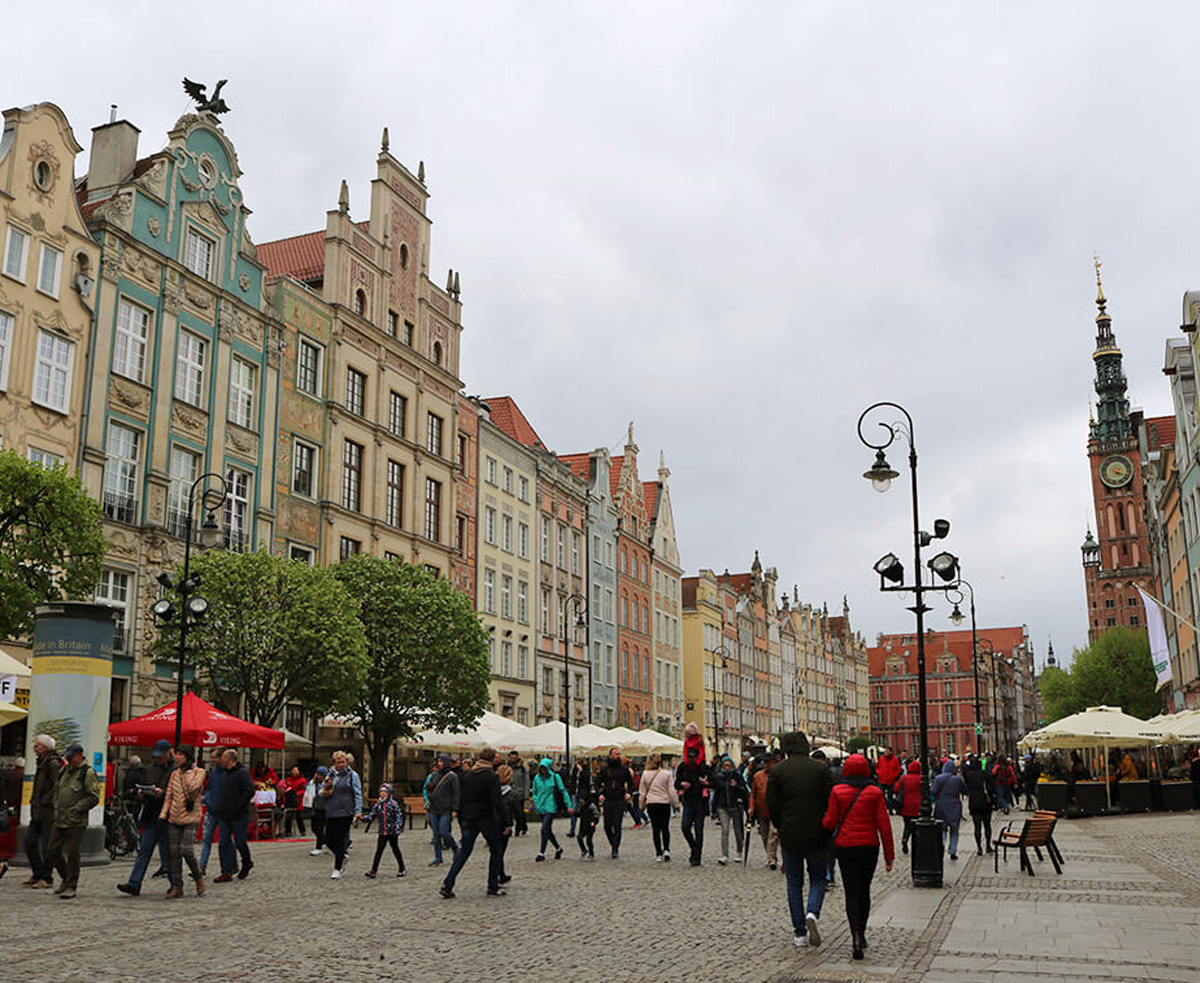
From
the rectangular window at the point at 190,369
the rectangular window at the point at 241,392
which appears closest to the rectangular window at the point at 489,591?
the rectangular window at the point at 241,392

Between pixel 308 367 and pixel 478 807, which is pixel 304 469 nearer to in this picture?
pixel 308 367

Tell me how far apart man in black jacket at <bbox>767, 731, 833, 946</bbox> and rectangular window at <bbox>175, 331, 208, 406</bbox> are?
2522 centimetres

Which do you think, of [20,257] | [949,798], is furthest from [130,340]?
[949,798]

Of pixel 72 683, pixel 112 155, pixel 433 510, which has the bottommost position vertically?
pixel 72 683

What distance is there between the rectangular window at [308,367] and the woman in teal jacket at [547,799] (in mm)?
18643

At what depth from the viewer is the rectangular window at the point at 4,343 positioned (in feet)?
86.8

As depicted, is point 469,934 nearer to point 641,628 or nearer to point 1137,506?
point 641,628

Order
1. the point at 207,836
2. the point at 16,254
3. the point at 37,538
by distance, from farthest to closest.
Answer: the point at 16,254, the point at 37,538, the point at 207,836

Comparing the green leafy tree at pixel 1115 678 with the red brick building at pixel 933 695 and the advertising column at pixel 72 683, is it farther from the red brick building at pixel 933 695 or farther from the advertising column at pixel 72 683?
the advertising column at pixel 72 683

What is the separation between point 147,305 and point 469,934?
78.8 feet

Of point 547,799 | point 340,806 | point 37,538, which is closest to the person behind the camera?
point 340,806

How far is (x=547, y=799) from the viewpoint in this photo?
2106cm

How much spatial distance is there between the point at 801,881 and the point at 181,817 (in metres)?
7.19

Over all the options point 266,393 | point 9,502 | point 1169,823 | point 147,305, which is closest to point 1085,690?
point 1169,823
